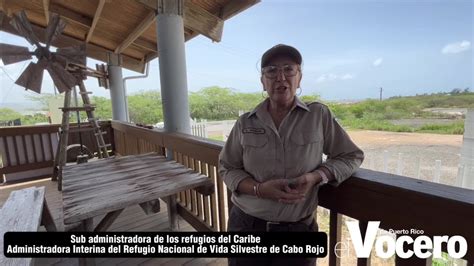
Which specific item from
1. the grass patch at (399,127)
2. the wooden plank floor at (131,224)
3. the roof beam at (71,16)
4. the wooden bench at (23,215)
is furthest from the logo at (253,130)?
the roof beam at (71,16)

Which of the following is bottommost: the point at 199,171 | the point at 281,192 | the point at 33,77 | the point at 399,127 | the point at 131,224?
the point at 131,224

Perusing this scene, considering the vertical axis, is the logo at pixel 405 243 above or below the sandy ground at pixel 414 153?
above

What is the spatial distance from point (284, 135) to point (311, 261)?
535mm

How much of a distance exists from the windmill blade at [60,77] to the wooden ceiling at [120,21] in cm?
55

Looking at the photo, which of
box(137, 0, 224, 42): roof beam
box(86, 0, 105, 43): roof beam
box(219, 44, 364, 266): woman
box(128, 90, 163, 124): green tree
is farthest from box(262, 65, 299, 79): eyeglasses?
box(128, 90, 163, 124): green tree

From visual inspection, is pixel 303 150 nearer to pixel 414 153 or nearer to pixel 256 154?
pixel 256 154

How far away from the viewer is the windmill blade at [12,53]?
A: 306 cm

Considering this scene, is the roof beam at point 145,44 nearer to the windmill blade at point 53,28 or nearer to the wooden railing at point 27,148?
the windmill blade at point 53,28

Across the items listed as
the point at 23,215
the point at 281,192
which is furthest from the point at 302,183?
the point at 23,215

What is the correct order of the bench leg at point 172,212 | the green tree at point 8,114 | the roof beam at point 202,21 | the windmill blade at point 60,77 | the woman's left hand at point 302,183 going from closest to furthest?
the woman's left hand at point 302,183, the bench leg at point 172,212, the roof beam at point 202,21, the windmill blade at point 60,77, the green tree at point 8,114

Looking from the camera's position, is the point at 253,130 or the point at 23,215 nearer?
the point at 253,130

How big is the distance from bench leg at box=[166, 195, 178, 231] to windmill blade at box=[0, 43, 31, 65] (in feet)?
8.71

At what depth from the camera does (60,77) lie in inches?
138

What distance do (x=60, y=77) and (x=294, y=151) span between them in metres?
3.72
